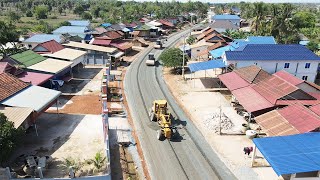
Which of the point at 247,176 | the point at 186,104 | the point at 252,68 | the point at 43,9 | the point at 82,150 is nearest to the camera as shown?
the point at 247,176

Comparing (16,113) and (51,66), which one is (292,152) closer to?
(16,113)

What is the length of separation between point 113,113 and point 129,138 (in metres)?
7.96

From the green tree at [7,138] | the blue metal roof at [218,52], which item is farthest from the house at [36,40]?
the green tree at [7,138]

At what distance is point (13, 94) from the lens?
35.0m

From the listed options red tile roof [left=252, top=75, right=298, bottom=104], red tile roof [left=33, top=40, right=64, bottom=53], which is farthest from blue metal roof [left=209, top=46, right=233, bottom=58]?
red tile roof [left=33, top=40, right=64, bottom=53]

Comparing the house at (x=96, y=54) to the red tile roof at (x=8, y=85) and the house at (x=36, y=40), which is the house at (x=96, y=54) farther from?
the red tile roof at (x=8, y=85)

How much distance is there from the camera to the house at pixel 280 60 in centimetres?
5228

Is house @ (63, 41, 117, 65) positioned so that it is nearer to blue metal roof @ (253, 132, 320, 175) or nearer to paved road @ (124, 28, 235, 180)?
paved road @ (124, 28, 235, 180)

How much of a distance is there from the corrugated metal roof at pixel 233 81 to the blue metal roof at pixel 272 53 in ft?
14.4

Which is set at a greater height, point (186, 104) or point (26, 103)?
point (26, 103)

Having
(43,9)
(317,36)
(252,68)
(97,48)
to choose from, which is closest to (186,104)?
(252,68)

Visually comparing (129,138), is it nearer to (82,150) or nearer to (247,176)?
(82,150)

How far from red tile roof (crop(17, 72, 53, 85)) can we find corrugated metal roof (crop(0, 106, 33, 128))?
37.4 ft

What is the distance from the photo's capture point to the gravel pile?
36875 millimetres
